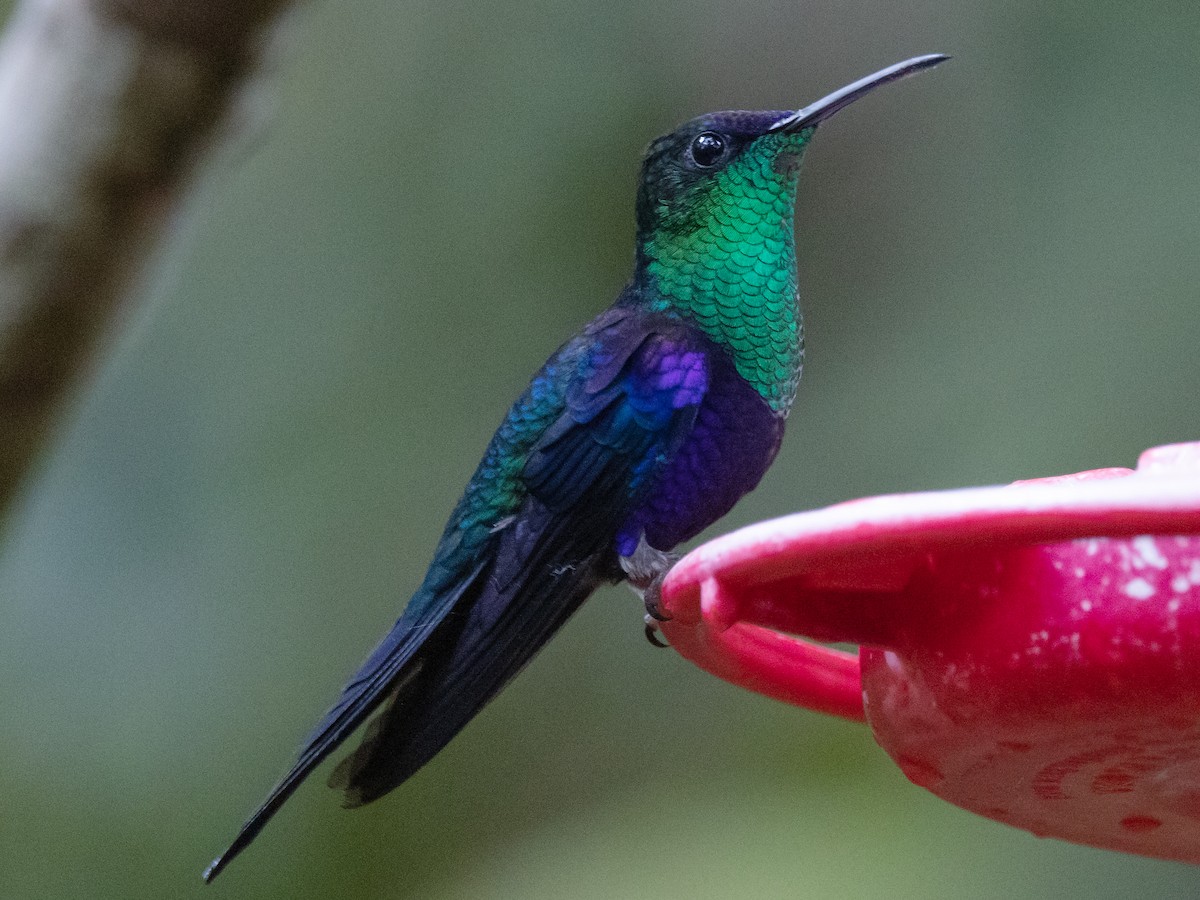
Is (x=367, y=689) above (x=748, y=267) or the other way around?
the other way around

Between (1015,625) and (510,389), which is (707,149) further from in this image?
(510,389)

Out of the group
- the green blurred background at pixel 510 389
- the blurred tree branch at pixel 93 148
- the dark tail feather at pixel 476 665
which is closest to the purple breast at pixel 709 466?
the dark tail feather at pixel 476 665

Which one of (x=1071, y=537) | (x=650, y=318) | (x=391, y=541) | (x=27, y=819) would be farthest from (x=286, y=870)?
(x=1071, y=537)

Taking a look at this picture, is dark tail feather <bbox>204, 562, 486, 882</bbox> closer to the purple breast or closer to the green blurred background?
the purple breast

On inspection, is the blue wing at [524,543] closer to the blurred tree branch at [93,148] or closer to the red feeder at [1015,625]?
the red feeder at [1015,625]

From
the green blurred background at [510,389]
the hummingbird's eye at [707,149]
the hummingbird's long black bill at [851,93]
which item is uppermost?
the hummingbird's long black bill at [851,93]

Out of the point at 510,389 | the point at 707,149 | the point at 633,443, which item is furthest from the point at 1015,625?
the point at 510,389
